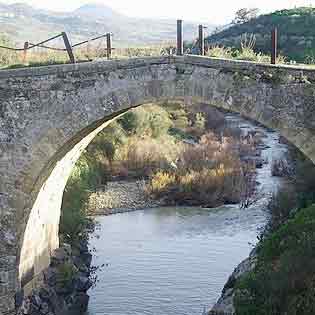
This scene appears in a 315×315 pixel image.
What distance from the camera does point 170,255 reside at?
15.2 metres

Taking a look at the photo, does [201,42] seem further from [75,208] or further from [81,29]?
[81,29]

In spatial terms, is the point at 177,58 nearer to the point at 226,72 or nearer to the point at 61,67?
the point at 226,72

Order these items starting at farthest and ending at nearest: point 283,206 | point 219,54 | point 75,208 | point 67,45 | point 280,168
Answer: point 280,168 < point 283,206 < point 75,208 < point 219,54 < point 67,45

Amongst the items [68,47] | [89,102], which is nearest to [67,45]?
[68,47]

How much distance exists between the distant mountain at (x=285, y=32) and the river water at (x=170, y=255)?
4656 millimetres

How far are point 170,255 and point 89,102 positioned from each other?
653 centimetres

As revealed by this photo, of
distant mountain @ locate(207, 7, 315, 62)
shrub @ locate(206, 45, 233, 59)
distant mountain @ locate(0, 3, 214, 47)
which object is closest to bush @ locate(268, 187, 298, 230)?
distant mountain @ locate(207, 7, 315, 62)

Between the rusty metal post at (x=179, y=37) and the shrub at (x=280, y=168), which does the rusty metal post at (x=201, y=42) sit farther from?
the shrub at (x=280, y=168)

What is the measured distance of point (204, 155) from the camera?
22.5 m

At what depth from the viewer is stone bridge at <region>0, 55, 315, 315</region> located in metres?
8.99

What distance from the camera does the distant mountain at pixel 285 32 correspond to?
18.1m

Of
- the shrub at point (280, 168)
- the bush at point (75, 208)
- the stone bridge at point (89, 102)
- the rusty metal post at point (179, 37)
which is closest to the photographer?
the stone bridge at point (89, 102)

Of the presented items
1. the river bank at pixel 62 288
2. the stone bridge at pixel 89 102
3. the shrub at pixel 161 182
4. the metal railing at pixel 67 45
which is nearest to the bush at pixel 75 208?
the river bank at pixel 62 288

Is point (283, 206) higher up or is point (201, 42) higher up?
point (201, 42)
